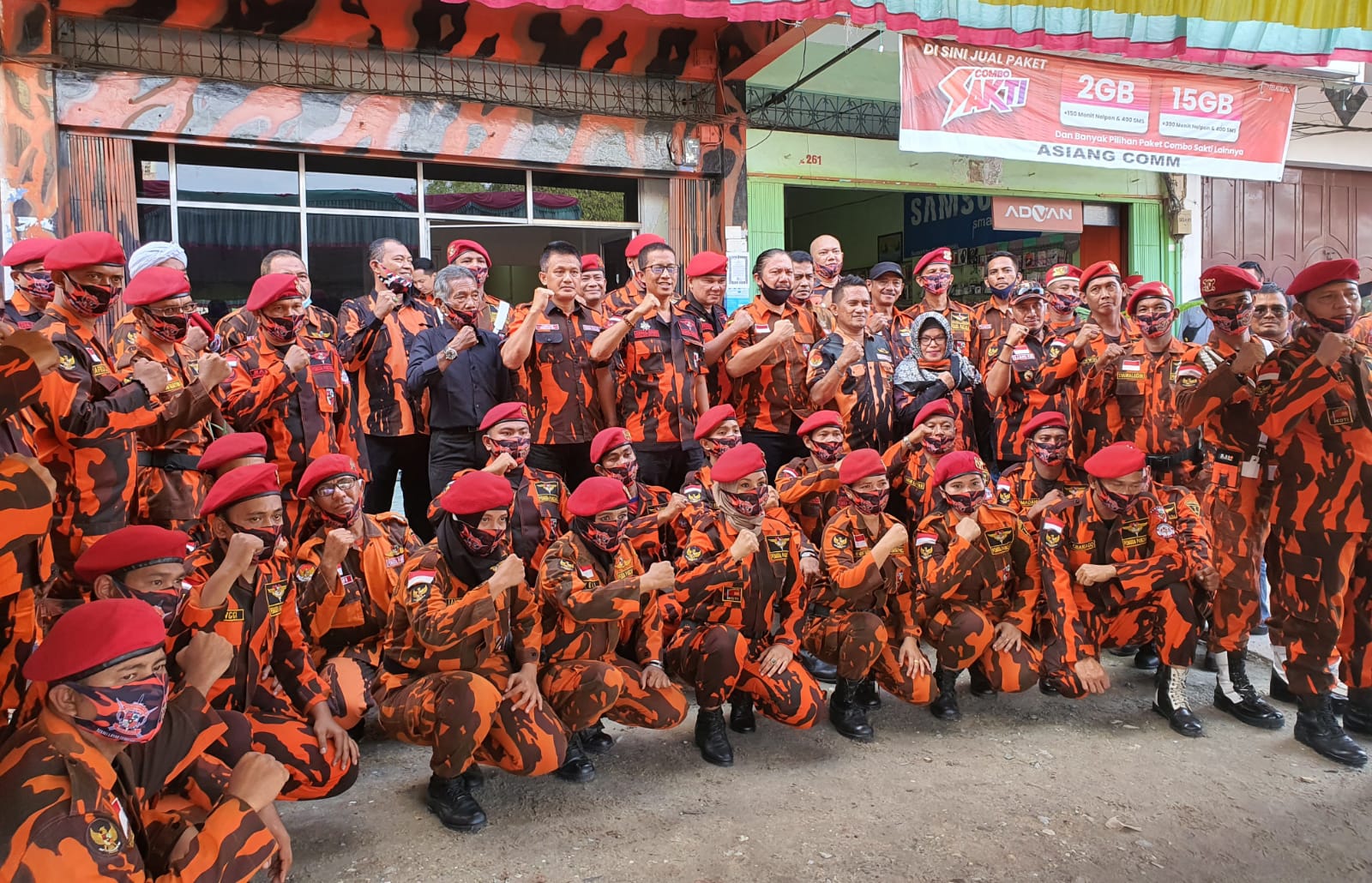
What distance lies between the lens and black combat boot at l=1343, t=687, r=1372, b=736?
433 centimetres

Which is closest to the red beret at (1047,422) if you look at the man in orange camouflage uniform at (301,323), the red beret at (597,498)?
the red beret at (597,498)

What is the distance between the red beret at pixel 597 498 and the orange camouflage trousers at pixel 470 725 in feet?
2.44

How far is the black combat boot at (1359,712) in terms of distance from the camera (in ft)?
14.2

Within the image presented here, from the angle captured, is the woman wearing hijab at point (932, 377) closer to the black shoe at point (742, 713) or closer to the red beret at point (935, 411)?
the red beret at point (935, 411)

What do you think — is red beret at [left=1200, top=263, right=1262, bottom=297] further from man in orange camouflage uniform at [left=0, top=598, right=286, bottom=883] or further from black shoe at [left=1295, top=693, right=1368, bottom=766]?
man in orange camouflage uniform at [left=0, top=598, right=286, bottom=883]

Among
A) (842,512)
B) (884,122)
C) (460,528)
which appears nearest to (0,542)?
(460,528)

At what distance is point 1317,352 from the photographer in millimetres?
4059

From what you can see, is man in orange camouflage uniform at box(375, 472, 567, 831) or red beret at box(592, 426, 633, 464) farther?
red beret at box(592, 426, 633, 464)

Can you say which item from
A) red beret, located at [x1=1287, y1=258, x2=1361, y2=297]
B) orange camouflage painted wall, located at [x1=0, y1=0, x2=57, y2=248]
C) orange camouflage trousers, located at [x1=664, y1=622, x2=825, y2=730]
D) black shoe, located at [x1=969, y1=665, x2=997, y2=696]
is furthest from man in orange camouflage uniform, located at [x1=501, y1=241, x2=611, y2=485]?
orange camouflage painted wall, located at [x1=0, y1=0, x2=57, y2=248]

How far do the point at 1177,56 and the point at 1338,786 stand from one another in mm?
2897

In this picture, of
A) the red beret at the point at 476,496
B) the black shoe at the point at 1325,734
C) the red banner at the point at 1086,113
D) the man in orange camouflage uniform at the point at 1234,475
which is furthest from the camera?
the red banner at the point at 1086,113

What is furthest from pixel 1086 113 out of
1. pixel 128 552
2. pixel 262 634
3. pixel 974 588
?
pixel 128 552

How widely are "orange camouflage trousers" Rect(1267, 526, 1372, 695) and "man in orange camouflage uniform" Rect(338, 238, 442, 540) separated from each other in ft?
14.3

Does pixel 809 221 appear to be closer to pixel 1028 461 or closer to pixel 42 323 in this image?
pixel 1028 461
